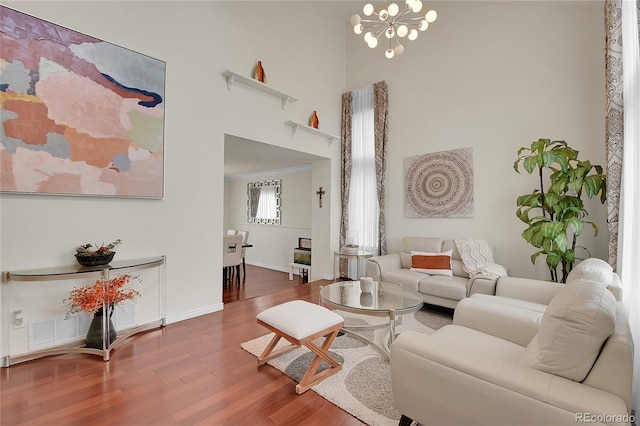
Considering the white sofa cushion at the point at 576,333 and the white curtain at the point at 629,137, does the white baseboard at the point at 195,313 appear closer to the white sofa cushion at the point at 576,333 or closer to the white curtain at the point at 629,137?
the white sofa cushion at the point at 576,333

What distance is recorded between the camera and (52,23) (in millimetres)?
2396

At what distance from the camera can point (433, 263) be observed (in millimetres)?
3793

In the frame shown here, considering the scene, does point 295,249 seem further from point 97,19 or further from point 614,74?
point 614,74

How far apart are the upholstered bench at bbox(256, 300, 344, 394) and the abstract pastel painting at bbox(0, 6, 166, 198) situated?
1.92 metres

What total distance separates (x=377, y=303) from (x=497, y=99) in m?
3.33

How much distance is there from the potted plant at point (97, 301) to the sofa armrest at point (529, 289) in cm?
350

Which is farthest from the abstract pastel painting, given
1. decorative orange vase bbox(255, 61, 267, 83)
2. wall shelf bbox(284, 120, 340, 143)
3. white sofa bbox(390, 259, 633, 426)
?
white sofa bbox(390, 259, 633, 426)

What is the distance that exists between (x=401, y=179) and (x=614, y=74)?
8.75 ft

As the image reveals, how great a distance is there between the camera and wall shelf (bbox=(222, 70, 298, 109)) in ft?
11.7

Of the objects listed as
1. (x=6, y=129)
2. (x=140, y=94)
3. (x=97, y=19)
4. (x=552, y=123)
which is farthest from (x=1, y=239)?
(x=552, y=123)

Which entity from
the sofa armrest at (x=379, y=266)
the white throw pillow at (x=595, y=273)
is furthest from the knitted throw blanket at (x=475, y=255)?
the white throw pillow at (x=595, y=273)

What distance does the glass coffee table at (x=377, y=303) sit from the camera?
89.9 inches

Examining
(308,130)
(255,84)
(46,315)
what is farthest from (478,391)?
(308,130)
